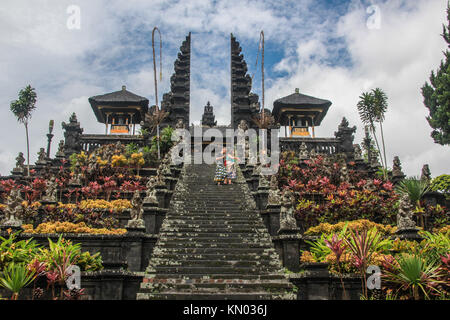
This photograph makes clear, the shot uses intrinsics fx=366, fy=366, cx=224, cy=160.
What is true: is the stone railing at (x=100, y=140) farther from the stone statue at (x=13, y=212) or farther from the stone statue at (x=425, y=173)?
the stone statue at (x=425, y=173)

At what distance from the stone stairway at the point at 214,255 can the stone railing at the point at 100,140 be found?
32.1 ft

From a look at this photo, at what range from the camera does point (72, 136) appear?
1998cm

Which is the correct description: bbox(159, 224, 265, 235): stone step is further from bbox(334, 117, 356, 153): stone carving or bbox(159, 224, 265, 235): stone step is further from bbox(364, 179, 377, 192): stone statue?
bbox(334, 117, 356, 153): stone carving

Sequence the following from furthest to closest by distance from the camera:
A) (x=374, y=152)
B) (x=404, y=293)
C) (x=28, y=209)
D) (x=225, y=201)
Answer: (x=374, y=152), (x=225, y=201), (x=28, y=209), (x=404, y=293)

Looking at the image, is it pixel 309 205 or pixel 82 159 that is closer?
pixel 309 205

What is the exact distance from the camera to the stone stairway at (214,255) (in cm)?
748

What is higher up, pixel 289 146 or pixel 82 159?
pixel 289 146

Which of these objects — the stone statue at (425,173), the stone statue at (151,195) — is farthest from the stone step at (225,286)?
the stone statue at (425,173)

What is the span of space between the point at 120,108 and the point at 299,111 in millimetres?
14460
